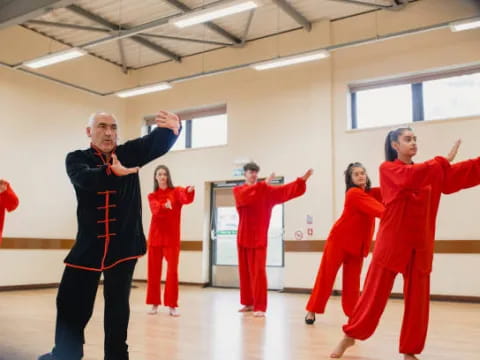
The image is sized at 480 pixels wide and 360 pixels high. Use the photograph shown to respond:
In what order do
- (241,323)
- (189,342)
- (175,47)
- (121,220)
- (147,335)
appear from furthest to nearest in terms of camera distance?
(175,47) → (241,323) → (147,335) → (189,342) → (121,220)

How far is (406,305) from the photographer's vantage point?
2.62 meters

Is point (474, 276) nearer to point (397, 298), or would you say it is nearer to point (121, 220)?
point (397, 298)

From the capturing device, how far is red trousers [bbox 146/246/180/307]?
4.91 m

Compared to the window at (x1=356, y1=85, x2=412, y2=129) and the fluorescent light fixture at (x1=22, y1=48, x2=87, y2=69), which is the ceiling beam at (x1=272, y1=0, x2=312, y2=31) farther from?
the fluorescent light fixture at (x1=22, y1=48, x2=87, y2=69)

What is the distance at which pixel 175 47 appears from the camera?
9.46 meters

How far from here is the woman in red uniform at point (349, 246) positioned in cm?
394

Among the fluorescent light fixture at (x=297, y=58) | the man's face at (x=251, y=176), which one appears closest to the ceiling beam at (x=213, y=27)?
the fluorescent light fixture at (x=297, y=58)

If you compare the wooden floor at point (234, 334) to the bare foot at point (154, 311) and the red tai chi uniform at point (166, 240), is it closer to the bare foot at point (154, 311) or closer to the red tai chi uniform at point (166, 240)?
the bare foot at point (154, 311)

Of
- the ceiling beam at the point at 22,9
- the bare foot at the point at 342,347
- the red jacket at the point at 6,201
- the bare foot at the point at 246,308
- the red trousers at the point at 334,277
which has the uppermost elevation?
the ceiling beam at the point at 22,9

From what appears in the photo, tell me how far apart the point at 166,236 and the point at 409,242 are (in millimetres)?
2897

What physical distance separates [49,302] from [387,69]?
6.14 meters

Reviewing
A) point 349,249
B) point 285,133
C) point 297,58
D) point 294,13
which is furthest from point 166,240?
point 294,13

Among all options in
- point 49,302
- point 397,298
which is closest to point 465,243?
point 397,298

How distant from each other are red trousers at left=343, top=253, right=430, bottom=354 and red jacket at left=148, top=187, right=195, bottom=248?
8.44ft
